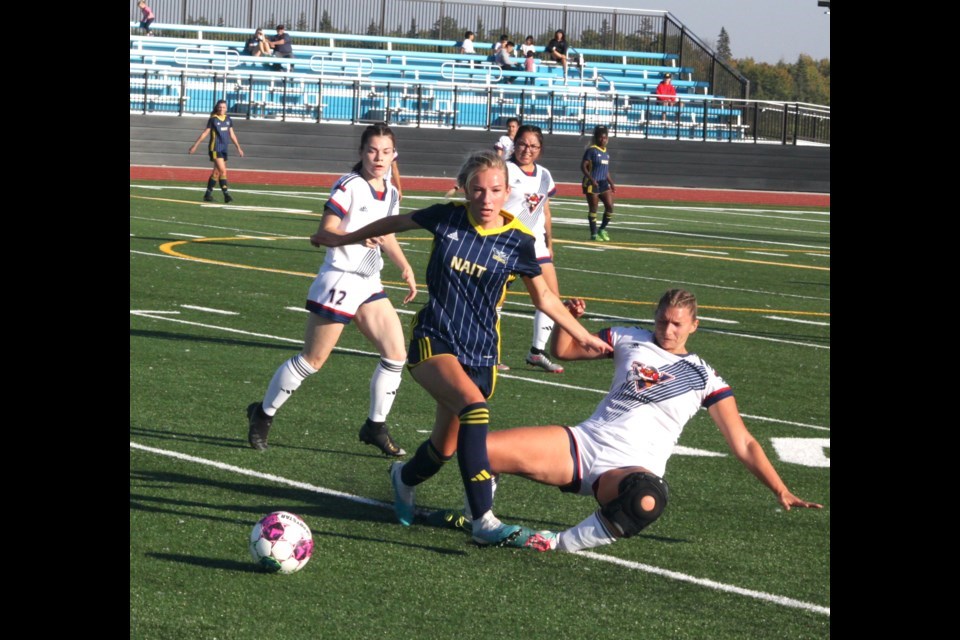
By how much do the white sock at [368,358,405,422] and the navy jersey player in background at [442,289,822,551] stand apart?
2063mm

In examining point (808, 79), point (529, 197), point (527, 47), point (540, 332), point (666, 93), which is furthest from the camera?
point (808, 79)

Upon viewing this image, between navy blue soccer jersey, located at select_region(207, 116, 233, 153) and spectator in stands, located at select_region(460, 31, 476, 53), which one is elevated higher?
spectator in stands, located at select_region(460, 31, 476, 53)

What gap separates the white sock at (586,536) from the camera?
663cm

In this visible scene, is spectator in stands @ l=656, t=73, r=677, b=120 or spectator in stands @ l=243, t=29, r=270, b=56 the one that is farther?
spectator in stands @ l=243, t=29, r=270, b=56

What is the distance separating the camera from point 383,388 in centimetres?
894

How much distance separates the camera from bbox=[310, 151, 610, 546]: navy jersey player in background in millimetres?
6965

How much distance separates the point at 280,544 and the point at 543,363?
6596 millimetres

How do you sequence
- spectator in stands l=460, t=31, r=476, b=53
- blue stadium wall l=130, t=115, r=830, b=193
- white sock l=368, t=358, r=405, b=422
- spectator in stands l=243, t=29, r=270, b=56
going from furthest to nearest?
spectator in stands l=460, t=31, r=476, b=53, spectator in stands l=243, t=29, r=270, b=56, blue stadium wall l=130, t=115, r=830, b=193, white sock l=368, t=358, r=405, b=422

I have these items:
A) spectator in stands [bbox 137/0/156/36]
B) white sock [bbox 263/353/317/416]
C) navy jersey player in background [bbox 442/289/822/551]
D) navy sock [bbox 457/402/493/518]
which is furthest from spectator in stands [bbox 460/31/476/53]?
navy sock [bbox 457/402/493/518]

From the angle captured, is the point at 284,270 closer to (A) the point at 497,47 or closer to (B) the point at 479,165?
(B) the point at 479,165

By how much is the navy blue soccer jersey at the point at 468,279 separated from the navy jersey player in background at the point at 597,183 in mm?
19577

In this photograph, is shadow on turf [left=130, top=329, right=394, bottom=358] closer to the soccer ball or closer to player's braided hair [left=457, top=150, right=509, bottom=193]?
player's braided hair [left=457, top=150, right=509, bottom=193]

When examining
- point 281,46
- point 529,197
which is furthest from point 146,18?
point 529,197
